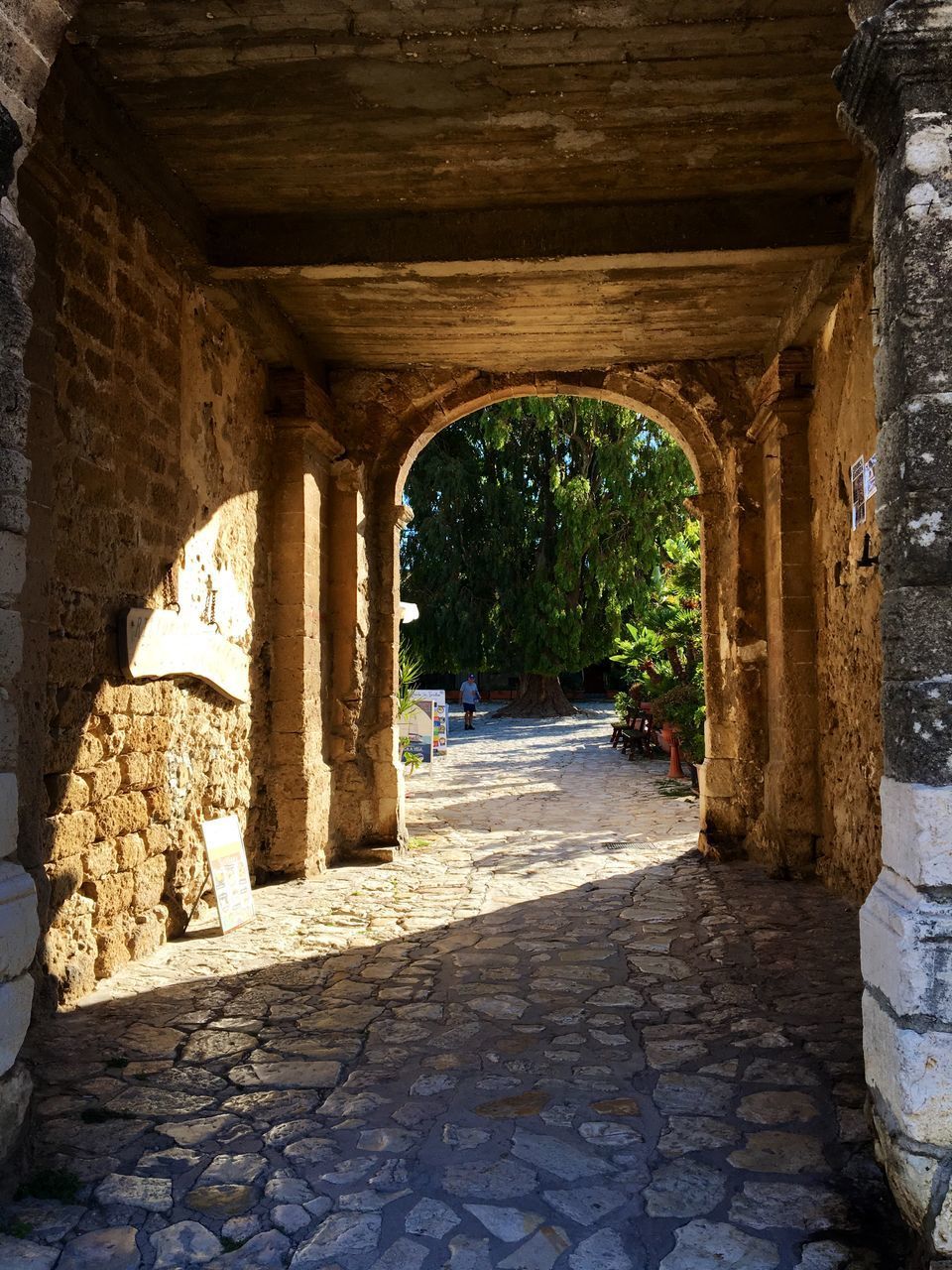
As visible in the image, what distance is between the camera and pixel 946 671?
85.0 inches

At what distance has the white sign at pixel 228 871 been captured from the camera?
4.82m

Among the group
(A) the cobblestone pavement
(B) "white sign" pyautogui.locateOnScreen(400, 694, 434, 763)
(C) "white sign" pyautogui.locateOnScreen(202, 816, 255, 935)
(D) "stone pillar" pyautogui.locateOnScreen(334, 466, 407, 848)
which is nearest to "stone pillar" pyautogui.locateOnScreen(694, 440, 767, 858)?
(A) the cobblestone pavement

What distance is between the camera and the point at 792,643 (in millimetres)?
5918

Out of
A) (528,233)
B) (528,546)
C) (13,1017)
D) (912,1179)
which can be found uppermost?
(528,546)

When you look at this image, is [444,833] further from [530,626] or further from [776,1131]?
[530,626]

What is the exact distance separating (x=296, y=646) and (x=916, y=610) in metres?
4.53

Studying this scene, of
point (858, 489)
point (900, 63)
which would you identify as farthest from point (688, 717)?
point (900, 63)

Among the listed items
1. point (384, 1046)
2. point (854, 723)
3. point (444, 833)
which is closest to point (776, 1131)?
point (384, 1046)

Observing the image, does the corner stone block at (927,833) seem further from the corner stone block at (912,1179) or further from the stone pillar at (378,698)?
the stone pillar at (378,698)

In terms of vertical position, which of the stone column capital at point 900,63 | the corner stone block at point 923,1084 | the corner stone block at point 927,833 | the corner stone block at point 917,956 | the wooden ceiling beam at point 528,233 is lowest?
the corner stone block at point 923,1084

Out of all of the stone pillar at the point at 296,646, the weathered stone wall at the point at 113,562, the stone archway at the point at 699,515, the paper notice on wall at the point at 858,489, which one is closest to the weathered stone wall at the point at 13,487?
the weathered stone wall at the point at 113,562

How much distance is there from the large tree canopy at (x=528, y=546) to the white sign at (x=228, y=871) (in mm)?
14186

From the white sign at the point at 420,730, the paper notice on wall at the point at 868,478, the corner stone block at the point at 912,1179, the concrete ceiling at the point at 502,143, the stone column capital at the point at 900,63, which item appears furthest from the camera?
the white sign at the point at 420,730

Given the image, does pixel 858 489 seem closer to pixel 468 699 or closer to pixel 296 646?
pixel 296 646
